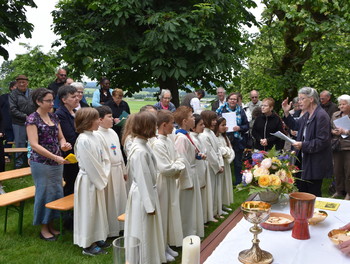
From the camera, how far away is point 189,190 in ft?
15.6

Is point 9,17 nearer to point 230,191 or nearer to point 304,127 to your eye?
point 230,191

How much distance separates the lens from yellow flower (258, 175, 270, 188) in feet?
9.69

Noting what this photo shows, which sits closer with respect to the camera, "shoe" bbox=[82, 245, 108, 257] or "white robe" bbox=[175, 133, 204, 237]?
"shoe" bbox=[82, 245, 108, 257]

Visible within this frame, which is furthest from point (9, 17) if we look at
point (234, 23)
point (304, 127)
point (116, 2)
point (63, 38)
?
point (304, 127)

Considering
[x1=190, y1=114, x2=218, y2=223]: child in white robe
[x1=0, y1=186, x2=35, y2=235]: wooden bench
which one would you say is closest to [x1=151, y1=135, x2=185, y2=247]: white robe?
[x1=190, y1=114, x2=218, y2=223]: child in white robe

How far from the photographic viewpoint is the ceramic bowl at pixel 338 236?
7.82ft

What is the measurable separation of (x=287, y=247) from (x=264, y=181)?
70 centimetres

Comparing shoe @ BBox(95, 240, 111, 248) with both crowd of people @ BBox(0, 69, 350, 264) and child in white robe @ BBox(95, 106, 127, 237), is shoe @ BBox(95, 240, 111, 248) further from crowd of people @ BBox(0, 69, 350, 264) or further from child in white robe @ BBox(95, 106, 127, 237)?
child in white robe @ BBox(95, 106, 127, 237)

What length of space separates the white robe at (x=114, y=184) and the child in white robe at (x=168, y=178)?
2.98ft

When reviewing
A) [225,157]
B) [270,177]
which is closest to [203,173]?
[225,157]

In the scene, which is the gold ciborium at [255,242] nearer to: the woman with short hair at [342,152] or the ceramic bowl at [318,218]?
the ceramic bowl at [318,218]

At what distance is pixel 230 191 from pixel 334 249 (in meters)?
4.09

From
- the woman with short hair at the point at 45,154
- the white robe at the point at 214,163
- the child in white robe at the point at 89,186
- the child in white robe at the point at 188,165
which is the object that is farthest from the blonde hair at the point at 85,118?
the white robe at the point at 214,163

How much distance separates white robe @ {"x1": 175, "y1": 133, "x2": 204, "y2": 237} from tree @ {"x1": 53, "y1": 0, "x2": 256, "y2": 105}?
4125mm
